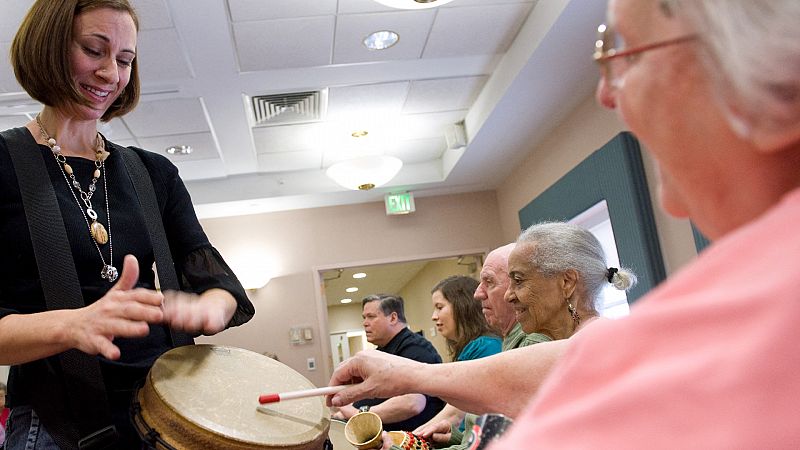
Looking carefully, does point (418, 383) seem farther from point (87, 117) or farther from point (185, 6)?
point (185, 6)

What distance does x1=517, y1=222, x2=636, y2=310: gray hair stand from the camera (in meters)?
2.27

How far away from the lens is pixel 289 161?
Answer: 21.4ft

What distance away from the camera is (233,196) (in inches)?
266

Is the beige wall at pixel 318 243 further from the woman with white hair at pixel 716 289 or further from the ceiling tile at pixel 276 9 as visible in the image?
the woman with white hair at pixel 716 289

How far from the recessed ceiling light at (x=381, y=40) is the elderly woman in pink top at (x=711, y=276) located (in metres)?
3.86

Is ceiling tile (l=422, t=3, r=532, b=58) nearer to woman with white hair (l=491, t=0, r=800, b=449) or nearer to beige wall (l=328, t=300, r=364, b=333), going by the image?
woman with white hair (l=491, t=0, r=800, b=449)

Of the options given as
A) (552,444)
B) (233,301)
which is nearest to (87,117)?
(233,301)

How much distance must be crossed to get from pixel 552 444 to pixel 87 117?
120cm

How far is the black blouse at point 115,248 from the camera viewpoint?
1.18 metres

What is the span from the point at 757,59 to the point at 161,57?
4174 mm

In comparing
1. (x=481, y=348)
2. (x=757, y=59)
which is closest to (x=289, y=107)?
(x=481, y=348)

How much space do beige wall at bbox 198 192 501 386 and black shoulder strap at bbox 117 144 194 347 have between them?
19.0 feet

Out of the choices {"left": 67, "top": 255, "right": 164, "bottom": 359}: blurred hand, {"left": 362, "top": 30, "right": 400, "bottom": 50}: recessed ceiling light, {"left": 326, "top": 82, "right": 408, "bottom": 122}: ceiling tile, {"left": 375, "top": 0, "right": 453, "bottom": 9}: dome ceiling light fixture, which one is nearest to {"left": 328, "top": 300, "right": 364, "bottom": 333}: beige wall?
{"left": 326, "top": 82, "right": 408, "bottom": 122}: ceiling tile

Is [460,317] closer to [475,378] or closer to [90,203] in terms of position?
[475,378]
